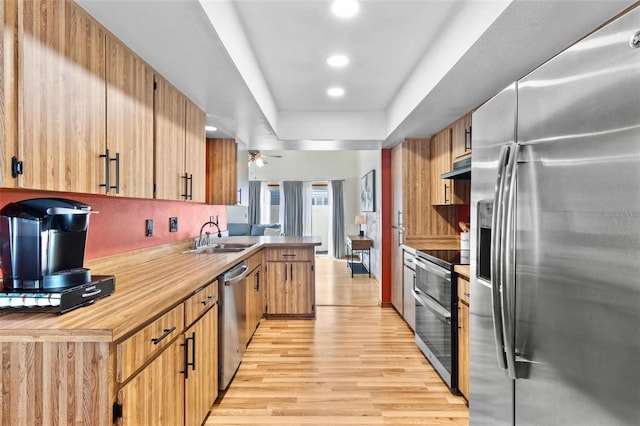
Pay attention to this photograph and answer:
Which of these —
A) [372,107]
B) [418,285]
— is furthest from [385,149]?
[418,285]

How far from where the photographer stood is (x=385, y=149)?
14.6 feet

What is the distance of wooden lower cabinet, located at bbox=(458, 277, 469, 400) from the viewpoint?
6.98 feet

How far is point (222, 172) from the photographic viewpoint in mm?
3938

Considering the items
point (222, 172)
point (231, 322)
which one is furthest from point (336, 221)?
point (231, 322)

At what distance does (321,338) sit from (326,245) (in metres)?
6.16

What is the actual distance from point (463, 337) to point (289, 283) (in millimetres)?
2148

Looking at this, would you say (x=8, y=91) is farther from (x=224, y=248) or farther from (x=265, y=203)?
(x=265, y=203)

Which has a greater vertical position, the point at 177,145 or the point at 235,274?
the point at 177,145

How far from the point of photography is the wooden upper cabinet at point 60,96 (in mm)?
1168

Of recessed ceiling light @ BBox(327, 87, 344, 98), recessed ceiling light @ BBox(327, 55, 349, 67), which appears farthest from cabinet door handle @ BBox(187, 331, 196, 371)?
recessed ceiling light @ BBox(327, 87, 344, 98)

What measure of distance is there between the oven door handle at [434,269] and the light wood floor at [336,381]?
30.8 inches

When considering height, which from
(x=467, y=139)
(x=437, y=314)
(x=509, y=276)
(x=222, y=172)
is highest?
(x=467, y=139)

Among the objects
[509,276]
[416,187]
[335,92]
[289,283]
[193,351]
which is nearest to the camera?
[509,276]

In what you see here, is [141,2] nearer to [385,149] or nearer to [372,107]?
[372,107]
